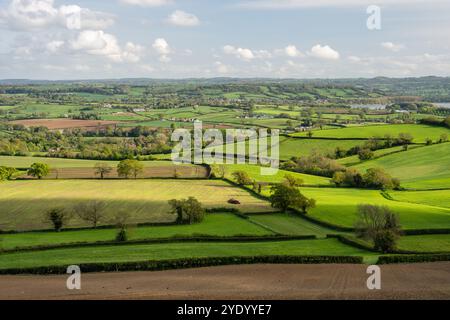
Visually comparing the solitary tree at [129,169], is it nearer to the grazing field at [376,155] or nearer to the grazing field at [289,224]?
the grazing field at [289,224]

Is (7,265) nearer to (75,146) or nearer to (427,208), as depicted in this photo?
(427,208)

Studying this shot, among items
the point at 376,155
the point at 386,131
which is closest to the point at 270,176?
the point at 376,155

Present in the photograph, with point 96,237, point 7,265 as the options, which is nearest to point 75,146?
point 96,237

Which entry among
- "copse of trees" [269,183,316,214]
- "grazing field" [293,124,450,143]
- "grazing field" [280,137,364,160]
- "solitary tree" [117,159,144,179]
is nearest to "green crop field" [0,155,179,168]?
"solitary tree" [117,159,144,179]

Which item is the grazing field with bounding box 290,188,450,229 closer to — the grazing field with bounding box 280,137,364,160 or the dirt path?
the dirt path

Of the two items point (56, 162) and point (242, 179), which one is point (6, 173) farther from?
point (242, 179)

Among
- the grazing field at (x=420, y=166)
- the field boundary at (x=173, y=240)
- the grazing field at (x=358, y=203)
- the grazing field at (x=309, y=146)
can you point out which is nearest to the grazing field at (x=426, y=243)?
the grazing field at (x=358, y=203)
